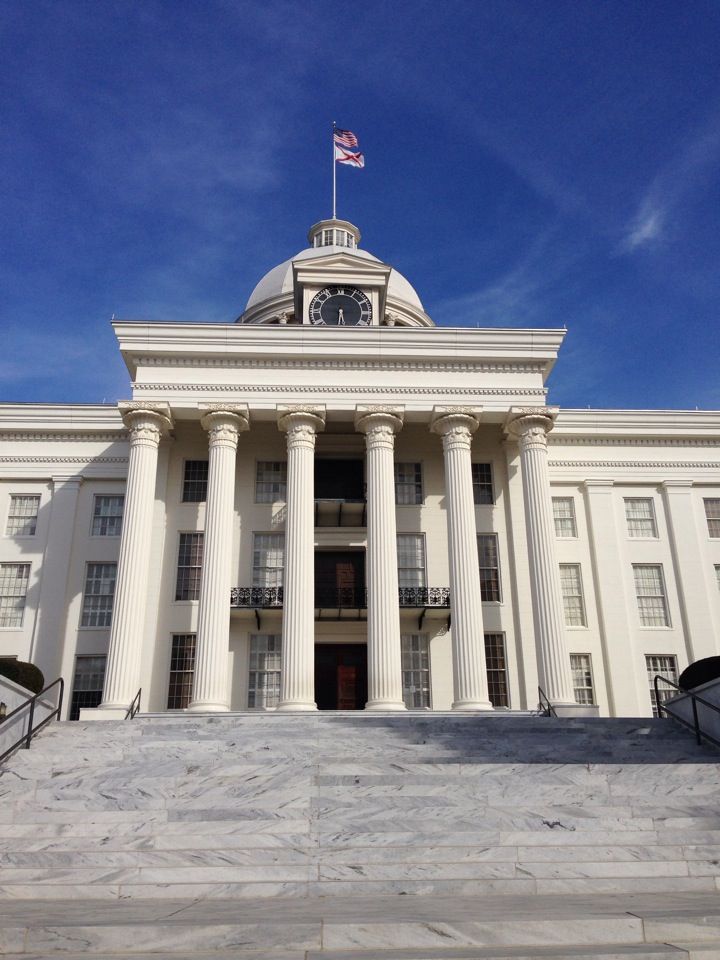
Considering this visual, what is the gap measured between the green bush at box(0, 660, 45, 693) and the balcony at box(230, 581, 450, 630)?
23.3ft

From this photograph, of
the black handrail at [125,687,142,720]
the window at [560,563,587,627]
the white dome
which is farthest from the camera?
the white dome

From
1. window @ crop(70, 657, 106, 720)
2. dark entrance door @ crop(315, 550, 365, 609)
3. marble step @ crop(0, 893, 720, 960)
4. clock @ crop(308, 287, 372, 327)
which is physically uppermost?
clock @ crop(308, 287, 372, 327)

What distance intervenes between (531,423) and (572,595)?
678 cm

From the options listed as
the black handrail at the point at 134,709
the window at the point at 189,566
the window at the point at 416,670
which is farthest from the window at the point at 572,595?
the black handrail at the point at 134,709

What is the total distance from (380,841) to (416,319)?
118 feet

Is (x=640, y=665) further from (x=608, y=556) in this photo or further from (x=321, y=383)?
(x=321, y=383)

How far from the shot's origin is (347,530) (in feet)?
97.2

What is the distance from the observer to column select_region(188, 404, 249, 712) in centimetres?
2453

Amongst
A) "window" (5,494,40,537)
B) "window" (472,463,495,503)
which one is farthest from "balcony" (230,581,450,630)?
"window" (5,494,40,537)

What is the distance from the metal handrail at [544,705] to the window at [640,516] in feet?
31.1

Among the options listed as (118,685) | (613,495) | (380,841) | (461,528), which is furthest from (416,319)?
(380,841)

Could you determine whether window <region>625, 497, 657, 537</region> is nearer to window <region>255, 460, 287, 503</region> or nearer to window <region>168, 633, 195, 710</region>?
window <region>255, 460, 287, 503</region>

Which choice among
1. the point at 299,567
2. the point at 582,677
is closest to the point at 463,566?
the point at 299,567

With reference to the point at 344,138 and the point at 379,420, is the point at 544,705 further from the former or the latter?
the point at 344,138
